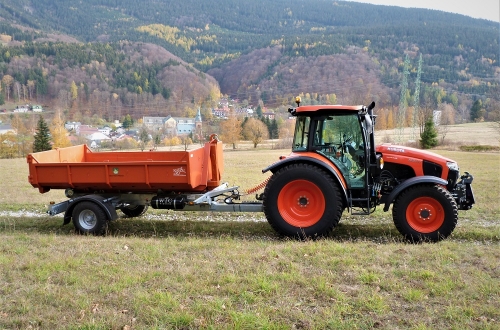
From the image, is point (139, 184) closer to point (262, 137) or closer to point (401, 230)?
point (401, 230)

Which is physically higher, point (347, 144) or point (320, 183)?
point (347, 144)

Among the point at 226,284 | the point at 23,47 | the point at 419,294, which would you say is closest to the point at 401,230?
the point at 419,294

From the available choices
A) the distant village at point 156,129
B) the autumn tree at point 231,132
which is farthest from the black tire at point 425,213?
the distant village at point 156,129

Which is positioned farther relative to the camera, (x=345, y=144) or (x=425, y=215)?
(x=345, y=144)

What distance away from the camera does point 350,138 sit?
7723 mm

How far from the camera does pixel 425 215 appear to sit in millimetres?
7336

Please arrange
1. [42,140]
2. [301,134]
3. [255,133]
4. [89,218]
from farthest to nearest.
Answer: [255,133], [42,140], [89,218], [301,134]

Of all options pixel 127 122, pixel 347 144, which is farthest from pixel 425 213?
pixel 127 122

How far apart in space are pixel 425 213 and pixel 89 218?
6.69 metres

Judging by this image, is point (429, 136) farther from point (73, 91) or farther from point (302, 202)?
point (73, 91)

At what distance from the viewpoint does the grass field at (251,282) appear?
4328 mm

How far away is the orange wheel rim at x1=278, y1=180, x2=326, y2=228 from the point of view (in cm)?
767

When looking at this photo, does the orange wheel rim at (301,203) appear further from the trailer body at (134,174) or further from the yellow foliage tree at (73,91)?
the yellow foliage tree at (73,91)

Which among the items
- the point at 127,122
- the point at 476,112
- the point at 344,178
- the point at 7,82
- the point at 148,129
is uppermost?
the point at 7,82
